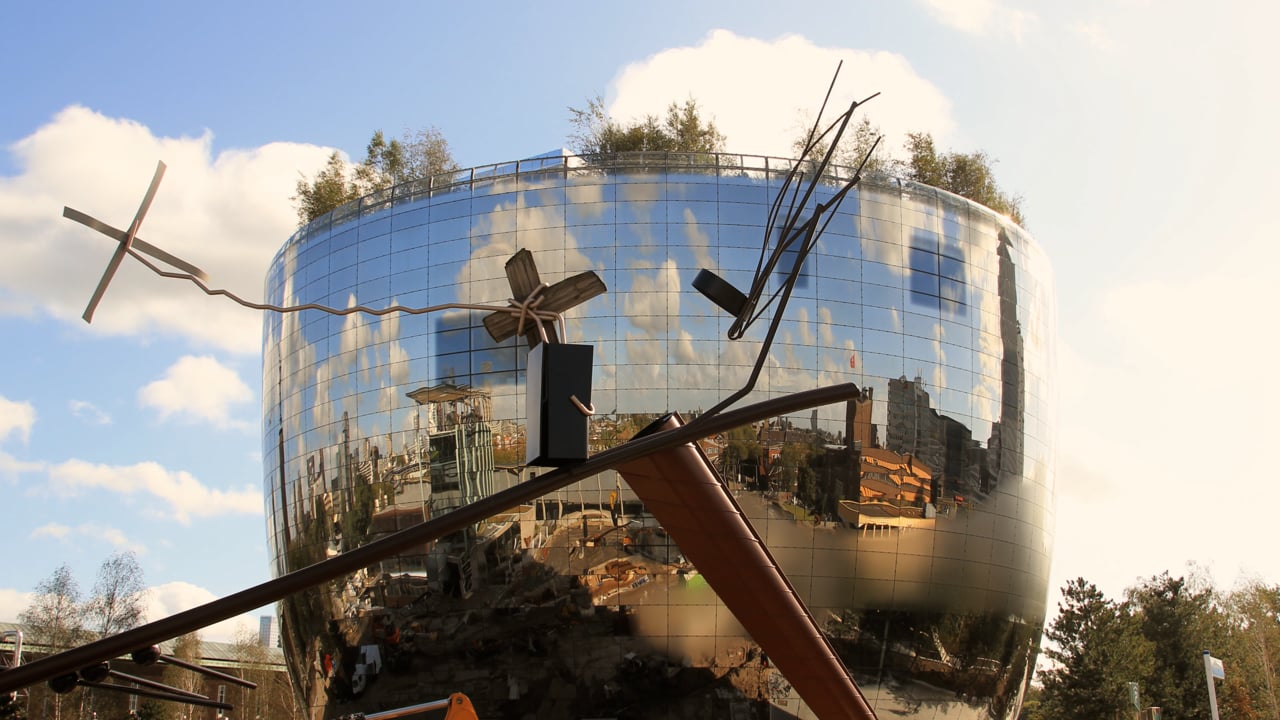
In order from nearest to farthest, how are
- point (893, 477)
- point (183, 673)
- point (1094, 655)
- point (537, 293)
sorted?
point (537, 293)
point (893, 477)
point (1094, 655)
point (183, 673)

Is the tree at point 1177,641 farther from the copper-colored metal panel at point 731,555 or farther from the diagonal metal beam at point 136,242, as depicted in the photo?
the diagonal metal beam at point 136,242

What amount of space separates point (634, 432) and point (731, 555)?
14.4m

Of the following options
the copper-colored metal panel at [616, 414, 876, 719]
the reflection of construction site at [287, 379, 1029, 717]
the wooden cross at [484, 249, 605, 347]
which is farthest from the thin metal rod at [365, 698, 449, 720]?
the wooden cross at [484, 249, 605, 347]

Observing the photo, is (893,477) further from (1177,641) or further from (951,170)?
(1177,641)

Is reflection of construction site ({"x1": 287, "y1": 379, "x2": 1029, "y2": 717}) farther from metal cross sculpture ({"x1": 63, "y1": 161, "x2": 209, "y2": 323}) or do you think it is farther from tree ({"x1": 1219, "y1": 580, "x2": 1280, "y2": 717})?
tree ({"x1": 1219, "y1": 580, "x2": 1280, "y2": 717})

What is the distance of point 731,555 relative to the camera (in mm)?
7504

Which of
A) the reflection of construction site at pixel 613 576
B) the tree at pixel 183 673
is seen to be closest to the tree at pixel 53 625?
the tree at pixel 183 673

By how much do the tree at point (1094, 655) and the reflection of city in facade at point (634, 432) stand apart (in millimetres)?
18225

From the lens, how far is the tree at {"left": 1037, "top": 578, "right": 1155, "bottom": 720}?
41094 millimetres

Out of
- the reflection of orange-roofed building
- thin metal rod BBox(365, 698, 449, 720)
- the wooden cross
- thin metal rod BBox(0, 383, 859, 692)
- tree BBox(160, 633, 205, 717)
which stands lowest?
tree BBox(160, 633, 205, 717)

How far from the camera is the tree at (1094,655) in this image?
41.1 metres

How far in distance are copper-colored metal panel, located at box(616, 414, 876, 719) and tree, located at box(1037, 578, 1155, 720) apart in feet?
123

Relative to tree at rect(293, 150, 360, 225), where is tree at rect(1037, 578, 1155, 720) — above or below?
below

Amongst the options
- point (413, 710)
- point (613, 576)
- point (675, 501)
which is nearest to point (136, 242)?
point (675, 501)
